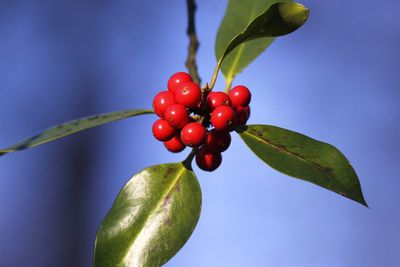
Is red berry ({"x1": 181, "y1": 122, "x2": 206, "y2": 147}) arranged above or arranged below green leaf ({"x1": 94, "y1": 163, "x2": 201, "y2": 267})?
above

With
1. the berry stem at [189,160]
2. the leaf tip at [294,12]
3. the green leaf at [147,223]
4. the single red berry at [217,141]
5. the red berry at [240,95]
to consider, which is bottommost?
the green leaf at [147,223]

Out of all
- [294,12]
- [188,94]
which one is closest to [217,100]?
[188,94]

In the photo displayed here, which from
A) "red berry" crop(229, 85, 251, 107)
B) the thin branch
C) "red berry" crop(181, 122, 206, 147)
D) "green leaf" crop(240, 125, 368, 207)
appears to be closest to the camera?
"green leaf" crop(240, 125, 368, 207)

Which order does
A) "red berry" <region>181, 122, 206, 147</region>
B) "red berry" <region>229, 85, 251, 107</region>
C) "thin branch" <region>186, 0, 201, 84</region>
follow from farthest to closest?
"thin branch" <region>186, 0, 201, 84</region>, "red berry" <region>229, 85, 251, 107</region>, "red berry" <region>181, 122, 206, 147</region>

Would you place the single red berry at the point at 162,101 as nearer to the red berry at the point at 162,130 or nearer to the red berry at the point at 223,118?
the red berry at the point at 162,130

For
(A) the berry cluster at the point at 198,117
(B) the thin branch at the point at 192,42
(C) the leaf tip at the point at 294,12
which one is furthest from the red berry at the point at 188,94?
(B) the thin branch at the point at 192,42

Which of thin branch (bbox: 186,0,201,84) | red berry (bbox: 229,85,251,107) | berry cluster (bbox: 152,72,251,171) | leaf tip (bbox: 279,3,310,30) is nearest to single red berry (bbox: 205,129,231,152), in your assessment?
berry cluster (bbox: 152,72,251,171)

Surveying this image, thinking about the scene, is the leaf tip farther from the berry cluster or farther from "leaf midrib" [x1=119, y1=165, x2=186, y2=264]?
"leaf midrib" [x1=119, y1=165, x2=186, y2=264]
